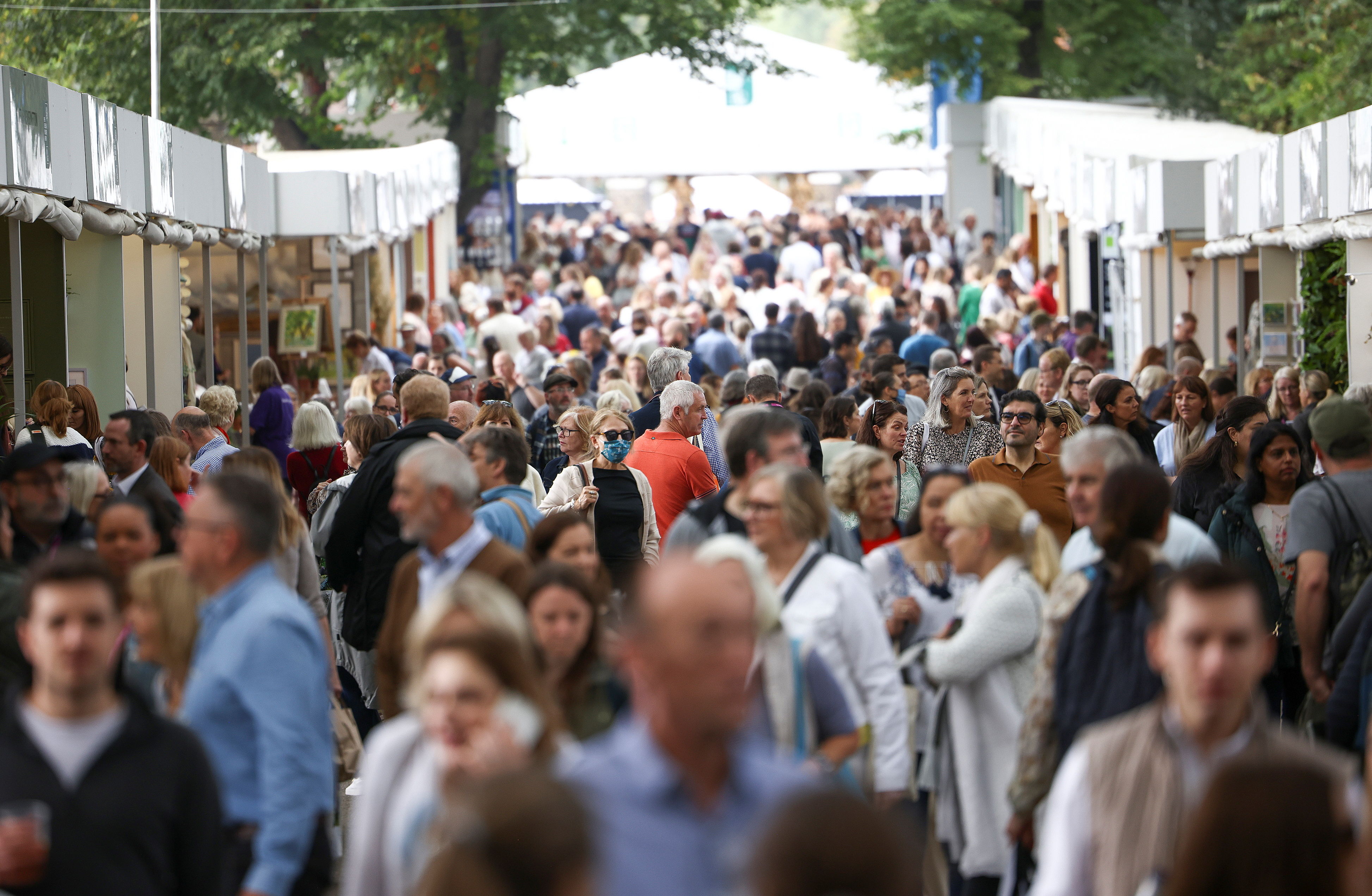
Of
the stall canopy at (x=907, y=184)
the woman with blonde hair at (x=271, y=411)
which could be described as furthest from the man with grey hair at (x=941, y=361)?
the stall canopy at (x=907, y=184)

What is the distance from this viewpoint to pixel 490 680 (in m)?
3.04

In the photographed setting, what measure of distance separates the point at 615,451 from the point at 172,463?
1.96 meters

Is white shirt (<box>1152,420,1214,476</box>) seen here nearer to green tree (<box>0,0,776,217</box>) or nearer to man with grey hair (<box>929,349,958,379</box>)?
man with grey hair (<box>929,349,958,379</box>)

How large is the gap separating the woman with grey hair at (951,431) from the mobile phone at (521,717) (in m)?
5.85

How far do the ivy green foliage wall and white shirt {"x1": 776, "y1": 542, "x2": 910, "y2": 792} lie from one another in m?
7.78

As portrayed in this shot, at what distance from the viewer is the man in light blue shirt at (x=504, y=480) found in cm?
588

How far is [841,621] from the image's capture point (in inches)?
172

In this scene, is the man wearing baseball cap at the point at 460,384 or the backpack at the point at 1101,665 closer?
the backpack at the point at 1101,665

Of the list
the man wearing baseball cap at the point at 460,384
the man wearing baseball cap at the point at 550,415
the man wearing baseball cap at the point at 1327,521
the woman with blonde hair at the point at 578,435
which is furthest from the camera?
the man wearing baseball cap at the point at 460,384

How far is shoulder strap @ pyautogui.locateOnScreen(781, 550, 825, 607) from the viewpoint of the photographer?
448cm

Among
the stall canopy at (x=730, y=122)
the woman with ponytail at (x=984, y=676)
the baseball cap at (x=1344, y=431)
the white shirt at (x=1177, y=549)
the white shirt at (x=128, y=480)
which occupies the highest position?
the stall canopy at (x=730, y=122)

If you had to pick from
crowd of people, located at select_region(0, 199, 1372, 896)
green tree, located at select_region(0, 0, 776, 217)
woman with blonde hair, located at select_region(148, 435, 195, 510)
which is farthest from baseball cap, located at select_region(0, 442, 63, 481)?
green tree, located at select_region(0, 0, 776, 217)

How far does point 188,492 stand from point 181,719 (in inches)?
128

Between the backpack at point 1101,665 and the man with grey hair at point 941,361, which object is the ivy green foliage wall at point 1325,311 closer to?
the man with grey hair at point 941,361
